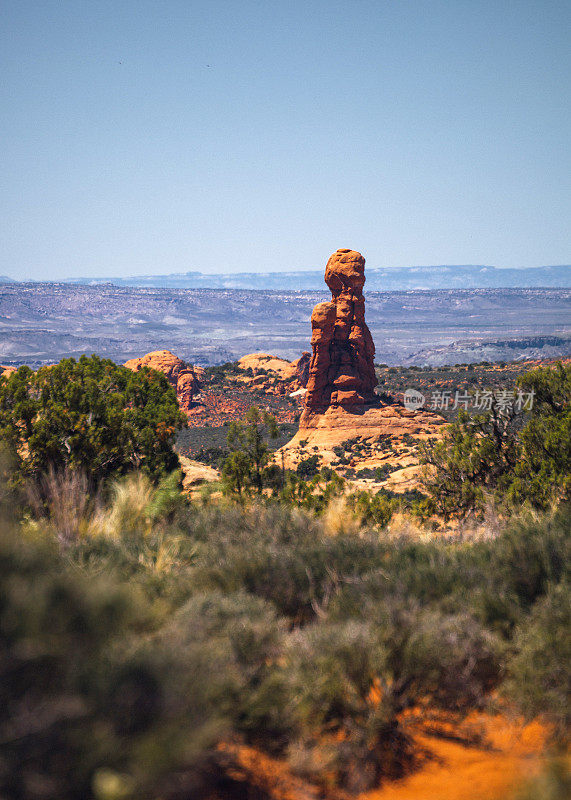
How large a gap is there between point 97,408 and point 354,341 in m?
29.7

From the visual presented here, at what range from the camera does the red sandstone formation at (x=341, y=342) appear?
40.8 meters

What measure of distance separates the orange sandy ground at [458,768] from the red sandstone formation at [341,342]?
36.4 meters

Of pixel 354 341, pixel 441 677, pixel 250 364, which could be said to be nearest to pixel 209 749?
pixel 441 677

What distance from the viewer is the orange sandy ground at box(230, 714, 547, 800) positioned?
3.70 m

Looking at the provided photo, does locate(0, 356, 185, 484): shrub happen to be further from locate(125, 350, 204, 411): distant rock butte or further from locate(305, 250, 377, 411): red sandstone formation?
locate(125, 350, 204, 411): distant rock butte

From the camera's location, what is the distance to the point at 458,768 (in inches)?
159

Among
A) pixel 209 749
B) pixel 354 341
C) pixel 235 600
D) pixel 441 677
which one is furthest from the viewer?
pixel 354 341

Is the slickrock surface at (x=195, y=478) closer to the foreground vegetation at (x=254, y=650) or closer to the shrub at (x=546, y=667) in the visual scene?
the foreground vegetation at (x=254, y=650)

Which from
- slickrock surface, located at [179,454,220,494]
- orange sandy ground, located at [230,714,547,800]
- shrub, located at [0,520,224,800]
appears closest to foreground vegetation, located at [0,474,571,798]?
shrub, located at [0,520,224,800]

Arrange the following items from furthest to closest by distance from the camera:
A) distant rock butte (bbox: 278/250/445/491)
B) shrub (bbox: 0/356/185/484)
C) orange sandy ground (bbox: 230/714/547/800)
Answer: distant rock butte (bbox: 278/250/445/491)
shrub (bbox: 0/356/185/484)
orange sandy ground (bbox: 230/714/547/800)

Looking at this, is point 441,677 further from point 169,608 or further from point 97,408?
point 97,408

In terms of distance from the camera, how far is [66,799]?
8.74 ft

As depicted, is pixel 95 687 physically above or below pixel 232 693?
above

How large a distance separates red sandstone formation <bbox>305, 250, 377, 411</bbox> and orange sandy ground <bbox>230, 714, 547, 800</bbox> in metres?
36.4
